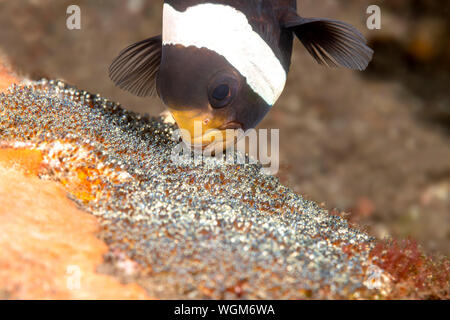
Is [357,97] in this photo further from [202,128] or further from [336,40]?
[202,128]

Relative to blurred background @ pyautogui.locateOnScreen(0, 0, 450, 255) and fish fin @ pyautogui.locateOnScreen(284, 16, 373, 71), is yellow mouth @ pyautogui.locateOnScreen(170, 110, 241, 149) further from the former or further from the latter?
blurred background @ pyautogui.locateOnScreen(0, 0, 450, 255)

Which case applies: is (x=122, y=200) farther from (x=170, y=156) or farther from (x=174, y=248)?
(x=170, y=156)

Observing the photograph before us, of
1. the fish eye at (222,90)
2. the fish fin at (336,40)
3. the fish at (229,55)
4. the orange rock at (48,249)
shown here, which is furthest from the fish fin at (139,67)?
the orange rock at (48,249)

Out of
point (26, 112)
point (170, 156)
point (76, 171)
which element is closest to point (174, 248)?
point (76, 171)

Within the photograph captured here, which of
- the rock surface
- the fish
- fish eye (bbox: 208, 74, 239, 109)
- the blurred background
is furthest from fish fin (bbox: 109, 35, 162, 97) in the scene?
the blurred background

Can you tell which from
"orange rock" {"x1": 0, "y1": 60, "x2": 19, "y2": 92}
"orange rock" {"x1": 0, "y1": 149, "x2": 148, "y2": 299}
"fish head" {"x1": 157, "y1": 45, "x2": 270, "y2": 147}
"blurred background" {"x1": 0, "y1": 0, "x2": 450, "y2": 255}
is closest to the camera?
"orange rock" {"x1": 0, "y1": 149, "x2": 148, "y2": 299}

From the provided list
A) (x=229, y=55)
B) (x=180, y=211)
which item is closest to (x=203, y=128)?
(x=229, y=55)
